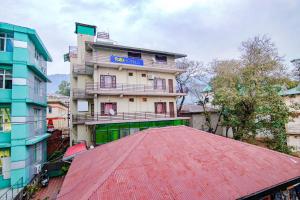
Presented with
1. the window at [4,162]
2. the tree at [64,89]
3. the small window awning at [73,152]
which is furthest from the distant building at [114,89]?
the tree at [64,89]

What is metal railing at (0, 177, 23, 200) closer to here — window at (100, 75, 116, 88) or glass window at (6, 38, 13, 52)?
glass window at (6, 38, 13, 52)

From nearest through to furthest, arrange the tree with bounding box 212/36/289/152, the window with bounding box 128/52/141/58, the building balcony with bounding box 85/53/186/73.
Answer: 1. the tree with bounding box 212/36/289/152
2. the building balcony with bounding box 85/53/186/73
3. the window with bounding box 128/52/141/58

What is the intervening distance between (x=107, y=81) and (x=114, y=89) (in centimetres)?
115

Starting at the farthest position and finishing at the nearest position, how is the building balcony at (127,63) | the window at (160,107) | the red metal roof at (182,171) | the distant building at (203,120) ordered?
the distant building at (203,120) → the window at (160,107) → the building balcony at (127,63) → the red metal roof at (182,171)

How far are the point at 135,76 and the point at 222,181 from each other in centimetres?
1660

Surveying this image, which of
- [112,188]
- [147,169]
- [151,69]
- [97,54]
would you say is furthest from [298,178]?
[97,54]

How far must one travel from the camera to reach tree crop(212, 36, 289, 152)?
669 inches

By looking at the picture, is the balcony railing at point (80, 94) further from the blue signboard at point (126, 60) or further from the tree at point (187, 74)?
the tree at point (187, 74)

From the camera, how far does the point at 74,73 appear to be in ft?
64.8

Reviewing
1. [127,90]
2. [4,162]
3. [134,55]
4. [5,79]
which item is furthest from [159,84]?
[4,162]

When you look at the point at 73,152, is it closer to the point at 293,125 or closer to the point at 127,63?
the point at 127,63

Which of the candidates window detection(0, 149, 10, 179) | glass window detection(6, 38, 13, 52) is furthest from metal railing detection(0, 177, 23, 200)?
glass window detection(6, 38, 13, 52)

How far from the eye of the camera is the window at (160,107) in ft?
71.1

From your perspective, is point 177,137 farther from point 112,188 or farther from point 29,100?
point 29,100
